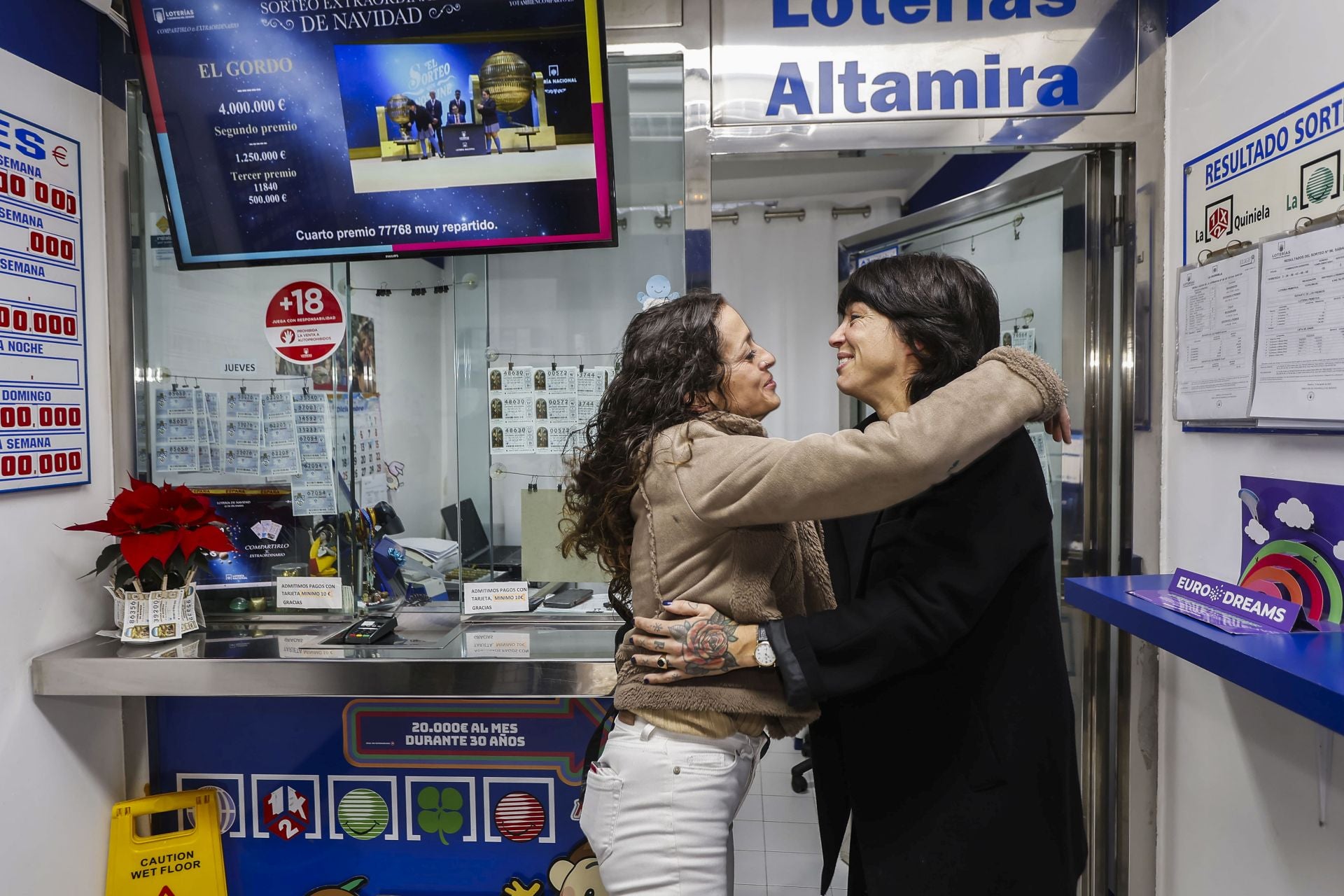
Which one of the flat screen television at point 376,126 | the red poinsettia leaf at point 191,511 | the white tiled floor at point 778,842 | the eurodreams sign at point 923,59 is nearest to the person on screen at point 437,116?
the flat screen television at point 376,126

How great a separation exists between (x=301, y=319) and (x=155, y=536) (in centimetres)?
72

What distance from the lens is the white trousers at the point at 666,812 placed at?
3.85 feet

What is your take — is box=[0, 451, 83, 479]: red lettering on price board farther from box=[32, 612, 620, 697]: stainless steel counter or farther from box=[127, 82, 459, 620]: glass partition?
box=[32, 612, 620, 697]: stainless steel counter

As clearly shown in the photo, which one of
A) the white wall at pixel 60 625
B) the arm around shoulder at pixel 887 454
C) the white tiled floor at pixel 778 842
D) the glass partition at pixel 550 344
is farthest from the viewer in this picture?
the white tiled floor at pixel 778 842

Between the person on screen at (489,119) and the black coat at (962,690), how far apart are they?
1.40 meters

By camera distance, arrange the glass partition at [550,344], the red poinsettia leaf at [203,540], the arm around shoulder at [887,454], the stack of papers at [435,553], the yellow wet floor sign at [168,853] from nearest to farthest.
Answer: the arm around shoulder at [887,454] → the red poinsettia leaf at [203,540] → the yellow wet floor sign at [168,853] → the glass partition at [550,344] → the stack of papers at [435,553]

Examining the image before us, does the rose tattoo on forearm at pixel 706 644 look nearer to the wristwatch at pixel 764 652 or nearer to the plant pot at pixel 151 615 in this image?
the wristwatch at pixel 764 652

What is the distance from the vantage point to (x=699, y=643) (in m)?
1.15

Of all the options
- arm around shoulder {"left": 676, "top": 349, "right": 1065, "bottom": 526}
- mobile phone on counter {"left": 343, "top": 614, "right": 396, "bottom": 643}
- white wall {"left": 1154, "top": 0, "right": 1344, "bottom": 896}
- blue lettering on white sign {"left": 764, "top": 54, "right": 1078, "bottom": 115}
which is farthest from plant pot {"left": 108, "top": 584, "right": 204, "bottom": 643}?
white wall {"left": 1154, "top": 0, "right": 1344, "bottom": 896}

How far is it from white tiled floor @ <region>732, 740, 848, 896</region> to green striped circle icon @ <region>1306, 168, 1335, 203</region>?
7.12 ft

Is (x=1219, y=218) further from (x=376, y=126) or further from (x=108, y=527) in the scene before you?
(x=108, y=527)

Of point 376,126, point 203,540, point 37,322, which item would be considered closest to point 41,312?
point 37,322

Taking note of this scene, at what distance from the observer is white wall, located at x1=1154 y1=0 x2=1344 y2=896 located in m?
1.48

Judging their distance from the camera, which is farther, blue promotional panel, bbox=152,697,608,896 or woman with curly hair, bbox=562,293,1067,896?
blue promotional panel, bbox=152,697,608,896
